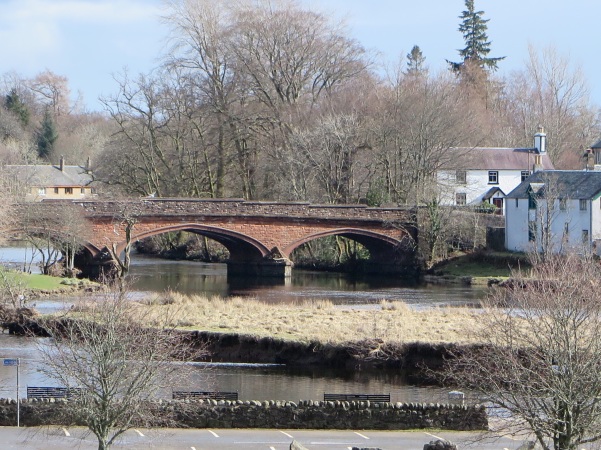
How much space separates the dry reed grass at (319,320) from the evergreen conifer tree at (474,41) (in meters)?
83.2

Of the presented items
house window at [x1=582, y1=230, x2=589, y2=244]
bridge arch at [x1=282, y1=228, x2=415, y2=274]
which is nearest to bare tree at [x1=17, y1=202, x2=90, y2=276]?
bridge arch at [x1=282, y1=228, x2=415, y2=274]

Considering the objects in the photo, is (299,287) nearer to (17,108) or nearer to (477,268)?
(477,268)

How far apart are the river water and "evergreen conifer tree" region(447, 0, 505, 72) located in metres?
56.2

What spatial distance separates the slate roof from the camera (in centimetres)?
11438

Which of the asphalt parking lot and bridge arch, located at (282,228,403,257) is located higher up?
bridge arch, located at (282,228,403,257)

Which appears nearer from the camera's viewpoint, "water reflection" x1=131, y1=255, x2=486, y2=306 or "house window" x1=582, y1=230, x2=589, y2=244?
"water reflection" x1=131, y1=255, x2=486, y2=306

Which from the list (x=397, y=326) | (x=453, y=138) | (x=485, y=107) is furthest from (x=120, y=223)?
(x=485, y=107)

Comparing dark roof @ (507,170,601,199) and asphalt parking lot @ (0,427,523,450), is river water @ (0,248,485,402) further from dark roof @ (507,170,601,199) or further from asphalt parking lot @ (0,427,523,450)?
dark roof @ (507,170,601,199)

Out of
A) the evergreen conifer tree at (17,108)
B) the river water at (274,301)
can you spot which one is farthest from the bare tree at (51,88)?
the river water at (274,301)

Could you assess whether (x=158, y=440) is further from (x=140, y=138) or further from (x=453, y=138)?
(x=140, y=138)

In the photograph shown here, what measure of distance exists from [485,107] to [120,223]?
60.7m

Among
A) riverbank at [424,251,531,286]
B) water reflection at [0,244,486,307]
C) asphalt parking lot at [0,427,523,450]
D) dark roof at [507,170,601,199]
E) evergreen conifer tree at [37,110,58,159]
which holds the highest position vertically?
evergreen conifer tree at [37,110,58,159]

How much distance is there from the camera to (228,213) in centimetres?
7850

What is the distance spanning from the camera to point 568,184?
249ft
